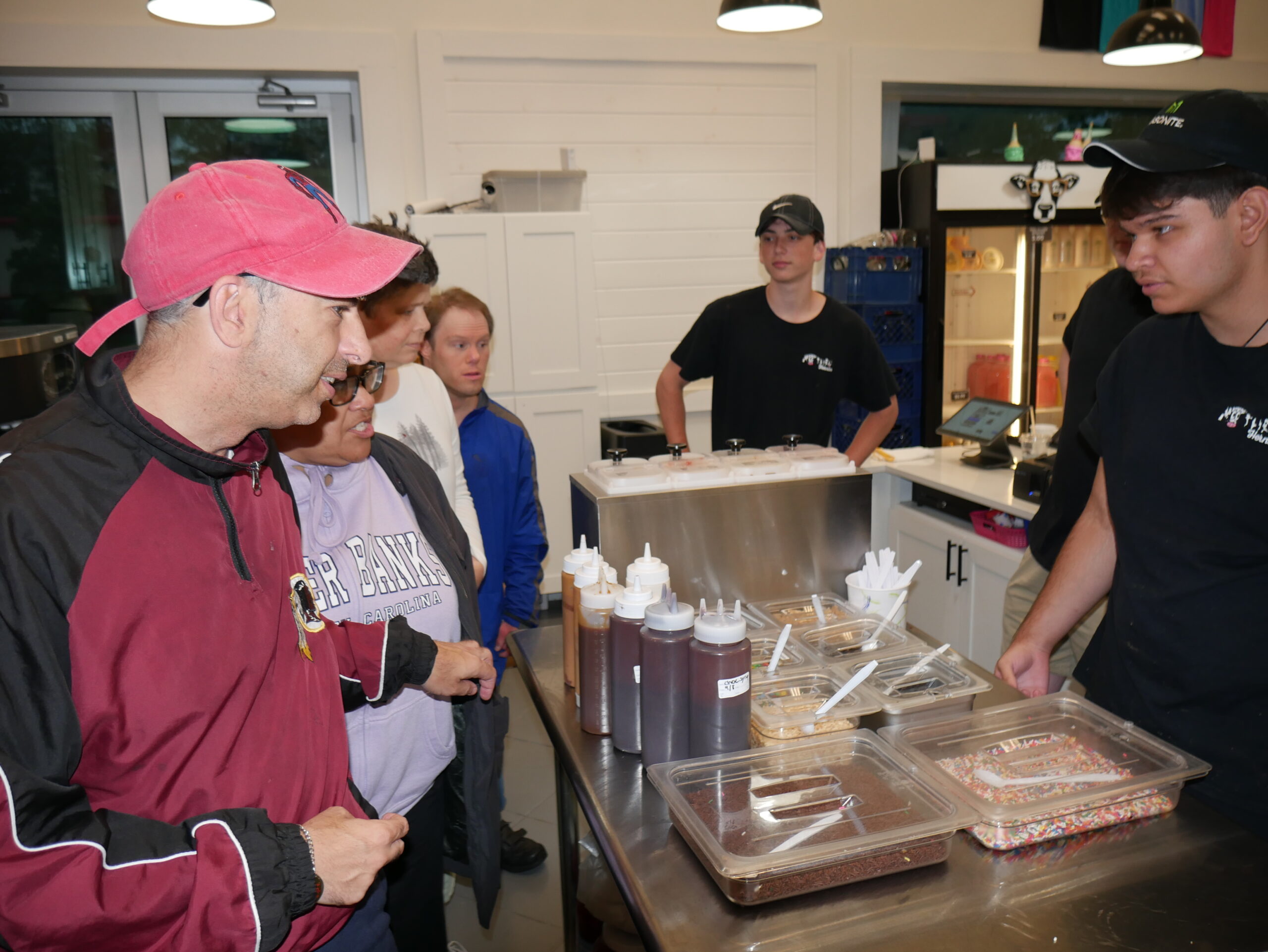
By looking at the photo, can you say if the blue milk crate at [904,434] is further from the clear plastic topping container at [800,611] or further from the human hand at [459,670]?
the human hand at [459,670]

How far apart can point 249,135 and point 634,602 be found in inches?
177

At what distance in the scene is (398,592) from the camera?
1651 mm

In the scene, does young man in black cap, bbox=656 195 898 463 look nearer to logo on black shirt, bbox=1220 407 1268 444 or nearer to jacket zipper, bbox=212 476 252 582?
logo on black shirt, bbox=1220 407 1268 444

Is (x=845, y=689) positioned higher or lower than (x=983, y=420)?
lower

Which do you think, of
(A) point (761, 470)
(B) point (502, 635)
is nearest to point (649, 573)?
(A) point (761, 470)

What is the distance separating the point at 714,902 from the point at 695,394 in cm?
436

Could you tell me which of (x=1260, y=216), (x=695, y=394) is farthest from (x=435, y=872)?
(x=695, y=394)

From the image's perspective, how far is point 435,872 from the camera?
5.92ft

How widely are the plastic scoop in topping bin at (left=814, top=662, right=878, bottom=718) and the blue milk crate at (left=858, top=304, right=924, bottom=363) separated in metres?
4.03

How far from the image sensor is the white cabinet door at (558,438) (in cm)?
472

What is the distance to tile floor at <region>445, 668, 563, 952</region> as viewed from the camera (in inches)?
96.9

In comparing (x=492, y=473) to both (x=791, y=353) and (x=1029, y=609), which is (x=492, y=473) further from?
(x=1029, y=609)

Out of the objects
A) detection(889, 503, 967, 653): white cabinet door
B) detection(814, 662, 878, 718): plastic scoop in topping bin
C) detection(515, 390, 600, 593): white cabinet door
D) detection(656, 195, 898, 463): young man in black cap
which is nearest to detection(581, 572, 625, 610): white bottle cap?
detection(814, 662, 878, 718): plastic scoop in topping bin

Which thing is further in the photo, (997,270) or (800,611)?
(997,270)
